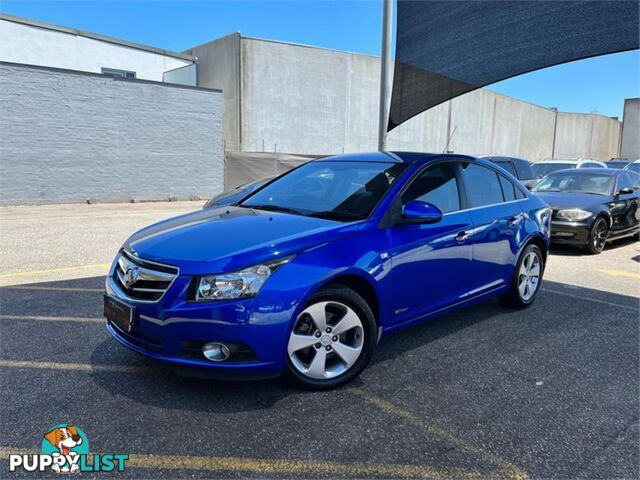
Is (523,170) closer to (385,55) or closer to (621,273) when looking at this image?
(385,55)

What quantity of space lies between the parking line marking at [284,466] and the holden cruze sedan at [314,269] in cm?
53

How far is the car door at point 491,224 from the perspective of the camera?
4402mm

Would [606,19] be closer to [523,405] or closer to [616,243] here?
[523,405]

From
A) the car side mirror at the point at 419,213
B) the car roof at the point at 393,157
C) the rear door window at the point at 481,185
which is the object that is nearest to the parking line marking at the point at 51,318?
the car roof at the point at 393,157

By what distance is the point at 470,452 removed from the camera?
263 cm

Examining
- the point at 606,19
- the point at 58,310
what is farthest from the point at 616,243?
the point at 58,310

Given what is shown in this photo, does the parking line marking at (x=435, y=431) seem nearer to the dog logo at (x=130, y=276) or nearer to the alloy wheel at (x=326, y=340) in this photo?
the alloy wheel at (x=326, y=340)

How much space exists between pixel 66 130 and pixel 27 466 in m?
16.6

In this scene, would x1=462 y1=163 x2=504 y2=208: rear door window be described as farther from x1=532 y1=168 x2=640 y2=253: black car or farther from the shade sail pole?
the shade sail pole

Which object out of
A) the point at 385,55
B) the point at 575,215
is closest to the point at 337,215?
the point at 575,215

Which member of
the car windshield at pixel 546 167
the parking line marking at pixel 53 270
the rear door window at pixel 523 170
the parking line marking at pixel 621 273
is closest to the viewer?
the parking line marking at pixel 53 270

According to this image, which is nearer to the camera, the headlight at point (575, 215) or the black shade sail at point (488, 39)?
the black shade sail at point (488, 39)

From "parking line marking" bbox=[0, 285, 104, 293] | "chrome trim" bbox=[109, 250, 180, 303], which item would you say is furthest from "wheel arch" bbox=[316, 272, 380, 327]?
"parking line marking" bbox=[0, 285, 104, 293]

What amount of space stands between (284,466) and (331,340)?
0.93 meters
